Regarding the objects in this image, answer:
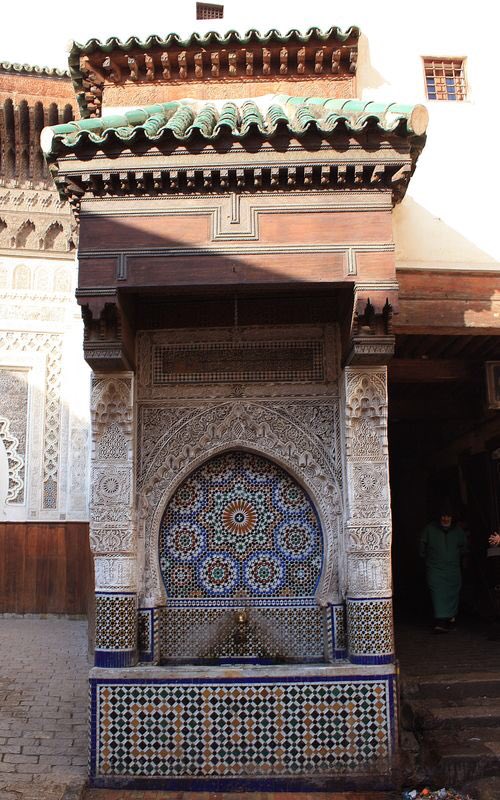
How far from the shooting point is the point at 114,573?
4.00 m

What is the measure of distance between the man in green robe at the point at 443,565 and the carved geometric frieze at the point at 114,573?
3224mm

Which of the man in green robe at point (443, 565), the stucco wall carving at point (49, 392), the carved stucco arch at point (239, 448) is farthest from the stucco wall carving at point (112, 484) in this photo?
the stucco wall carving at point (49, 392)

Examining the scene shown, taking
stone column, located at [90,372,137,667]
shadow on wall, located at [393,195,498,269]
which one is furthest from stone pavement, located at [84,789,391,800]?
shadow on wall, located at [393,195,498,269]

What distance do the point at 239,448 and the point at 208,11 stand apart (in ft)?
16.7

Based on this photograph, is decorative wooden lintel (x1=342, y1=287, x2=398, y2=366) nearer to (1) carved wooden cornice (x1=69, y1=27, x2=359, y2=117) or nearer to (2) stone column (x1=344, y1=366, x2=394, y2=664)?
(2) stone column (x1=344, y1=366, x2=394, y2=664)

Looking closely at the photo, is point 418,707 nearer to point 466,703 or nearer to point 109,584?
point 466,703

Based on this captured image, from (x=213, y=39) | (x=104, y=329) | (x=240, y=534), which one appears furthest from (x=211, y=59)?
(x=240, y=534)

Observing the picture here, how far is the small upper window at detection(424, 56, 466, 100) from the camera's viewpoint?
15.8 feet

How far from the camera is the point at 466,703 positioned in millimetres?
4352

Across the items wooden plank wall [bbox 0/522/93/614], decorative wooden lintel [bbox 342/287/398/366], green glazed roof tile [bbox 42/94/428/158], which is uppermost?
green glazed roof tile [bbox 42/94/428/158]

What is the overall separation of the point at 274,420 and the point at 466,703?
2201 millimetres

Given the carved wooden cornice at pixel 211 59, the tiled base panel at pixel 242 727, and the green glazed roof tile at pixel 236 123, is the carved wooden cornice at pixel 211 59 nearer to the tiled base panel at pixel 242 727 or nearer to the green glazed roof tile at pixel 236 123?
the green glazed roof tile at pixel 236 123

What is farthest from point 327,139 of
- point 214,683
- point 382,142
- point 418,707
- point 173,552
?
point 418,707

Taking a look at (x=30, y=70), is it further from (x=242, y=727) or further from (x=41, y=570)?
(x=242, y=727)
